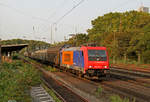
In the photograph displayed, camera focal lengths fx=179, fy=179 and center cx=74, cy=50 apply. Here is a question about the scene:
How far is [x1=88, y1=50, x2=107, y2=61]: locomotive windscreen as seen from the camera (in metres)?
14.5

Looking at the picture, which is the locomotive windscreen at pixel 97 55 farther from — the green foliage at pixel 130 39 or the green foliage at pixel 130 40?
the green foliage at pixel 130 39

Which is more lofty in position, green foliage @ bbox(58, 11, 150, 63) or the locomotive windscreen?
green foliage @ bbox(58, 11, 150, 63)

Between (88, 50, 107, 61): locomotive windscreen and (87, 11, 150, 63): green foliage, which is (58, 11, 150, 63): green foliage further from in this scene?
(88, 50, 107, 61): locomotive windscreen

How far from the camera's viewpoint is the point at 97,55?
14.7m

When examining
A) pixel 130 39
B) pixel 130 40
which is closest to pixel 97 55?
pixel 130 40

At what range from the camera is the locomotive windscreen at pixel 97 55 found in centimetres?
1453

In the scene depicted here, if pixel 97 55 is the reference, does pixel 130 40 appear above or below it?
above

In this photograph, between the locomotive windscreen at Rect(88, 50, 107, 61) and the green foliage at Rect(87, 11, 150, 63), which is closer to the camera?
the locomotive windscreen at Rect(88, 50, 107, 61)

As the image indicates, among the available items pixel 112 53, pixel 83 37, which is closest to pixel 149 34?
pixel 112 53

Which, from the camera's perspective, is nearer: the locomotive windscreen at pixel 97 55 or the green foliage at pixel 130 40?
the locomotive windscreen at pixel 97 55

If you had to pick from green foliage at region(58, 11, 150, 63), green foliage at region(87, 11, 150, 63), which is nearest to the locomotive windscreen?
green foliage at region(58, 11, 150, 63)

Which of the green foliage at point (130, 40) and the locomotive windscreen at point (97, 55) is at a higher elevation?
the green foliage at point (130, 40)

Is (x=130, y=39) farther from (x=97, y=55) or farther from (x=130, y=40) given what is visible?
(x=97, y=55)

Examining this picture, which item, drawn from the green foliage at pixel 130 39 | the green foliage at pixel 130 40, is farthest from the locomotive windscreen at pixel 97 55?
the green foliage at pixel 130 39
